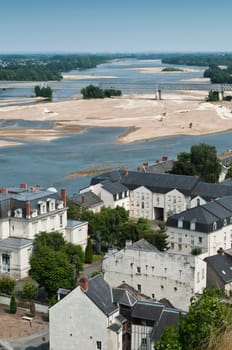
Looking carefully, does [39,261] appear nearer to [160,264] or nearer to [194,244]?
[160,264]

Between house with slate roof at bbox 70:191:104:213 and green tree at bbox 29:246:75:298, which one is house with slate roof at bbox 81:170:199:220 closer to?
house with slate roof at bbox 70:191:104:213

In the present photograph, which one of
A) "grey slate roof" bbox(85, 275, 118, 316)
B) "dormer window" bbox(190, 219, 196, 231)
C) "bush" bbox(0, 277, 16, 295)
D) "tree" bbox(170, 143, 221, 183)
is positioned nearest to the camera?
"grey slate roof" bbox(85, 275, 118, 316)

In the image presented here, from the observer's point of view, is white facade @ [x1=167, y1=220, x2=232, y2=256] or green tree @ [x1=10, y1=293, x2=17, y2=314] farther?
white facade @ [x1=167, y1=220, x2=232, y2=256]

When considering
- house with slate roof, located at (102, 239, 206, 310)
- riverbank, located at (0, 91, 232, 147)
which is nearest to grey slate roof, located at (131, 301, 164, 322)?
house with slate roof, located at (102, 239, 206, 310)

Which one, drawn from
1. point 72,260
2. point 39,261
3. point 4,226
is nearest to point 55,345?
point 39,261

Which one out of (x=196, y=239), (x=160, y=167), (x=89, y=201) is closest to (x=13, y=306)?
(x=196, y=239)

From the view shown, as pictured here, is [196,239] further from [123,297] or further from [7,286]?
[123,297]
